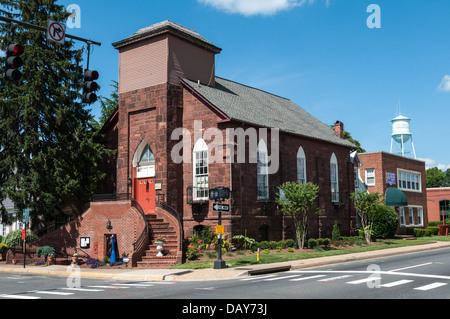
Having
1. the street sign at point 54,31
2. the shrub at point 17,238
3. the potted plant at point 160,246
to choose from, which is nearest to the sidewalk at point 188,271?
the potted plant at point 160,246

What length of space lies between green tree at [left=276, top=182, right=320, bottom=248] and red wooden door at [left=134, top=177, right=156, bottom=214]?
295 inches

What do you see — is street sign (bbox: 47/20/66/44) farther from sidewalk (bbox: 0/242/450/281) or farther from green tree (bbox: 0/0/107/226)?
green tree (bbox: 0/0/107/226)

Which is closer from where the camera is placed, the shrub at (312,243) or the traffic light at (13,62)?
the traffic light at (13,62)

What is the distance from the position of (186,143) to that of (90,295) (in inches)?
607

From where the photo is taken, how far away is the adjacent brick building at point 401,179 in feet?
150

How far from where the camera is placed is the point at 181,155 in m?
27.7

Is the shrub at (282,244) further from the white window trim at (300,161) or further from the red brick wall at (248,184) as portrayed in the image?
the white window trim at (300,161)

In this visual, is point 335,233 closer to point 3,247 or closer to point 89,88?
point 3,247

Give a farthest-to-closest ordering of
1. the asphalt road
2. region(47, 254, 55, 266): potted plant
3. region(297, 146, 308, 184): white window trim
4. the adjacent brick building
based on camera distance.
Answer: the adjacent brick building
region(297, 146, 308, 184): white window trim
region(47, 254, 55, 266): potted plant
the asphalt road

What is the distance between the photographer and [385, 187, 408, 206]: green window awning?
44125 millimetres

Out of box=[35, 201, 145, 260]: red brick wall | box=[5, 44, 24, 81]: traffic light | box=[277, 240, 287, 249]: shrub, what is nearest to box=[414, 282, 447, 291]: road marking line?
box=[5, 44, 24, 81]: traffic light

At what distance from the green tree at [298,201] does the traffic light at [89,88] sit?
17.1 m
